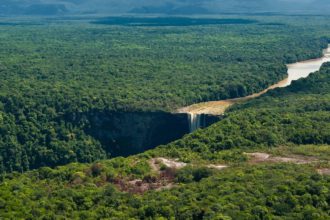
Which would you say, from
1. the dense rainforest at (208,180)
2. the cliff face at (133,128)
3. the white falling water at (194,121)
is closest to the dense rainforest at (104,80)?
the cliff face at (133,128)

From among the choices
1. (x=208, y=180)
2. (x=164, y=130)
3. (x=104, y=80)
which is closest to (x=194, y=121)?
(x=164, y=130)

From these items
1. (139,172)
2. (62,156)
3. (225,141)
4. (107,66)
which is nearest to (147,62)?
(107,66)

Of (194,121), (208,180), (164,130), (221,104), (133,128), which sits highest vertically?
(208,180)

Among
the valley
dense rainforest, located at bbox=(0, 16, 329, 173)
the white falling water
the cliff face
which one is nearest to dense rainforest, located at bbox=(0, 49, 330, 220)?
the valley

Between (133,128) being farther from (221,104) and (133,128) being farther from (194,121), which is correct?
(221,104)

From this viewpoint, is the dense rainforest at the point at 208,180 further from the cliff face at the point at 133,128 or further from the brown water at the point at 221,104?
the brown water at the point at 221,104

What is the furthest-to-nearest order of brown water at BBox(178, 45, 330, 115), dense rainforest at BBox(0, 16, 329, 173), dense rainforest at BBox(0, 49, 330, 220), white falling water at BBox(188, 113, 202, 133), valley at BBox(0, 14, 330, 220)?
brown water at BBox(178, 45, 330, 115) < white falling water at BBox(188, 113, 202, 133) < dense rainforest at BBox(0, 16, 329, 173) < valley at BBox(0, 14, 330, 220) < dense rainforest at BBox(0, 49, 330, 220)

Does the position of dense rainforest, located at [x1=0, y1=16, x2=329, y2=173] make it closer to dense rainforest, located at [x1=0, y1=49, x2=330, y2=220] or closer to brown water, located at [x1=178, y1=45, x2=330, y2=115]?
brown water, located at [x1=178, y1=45, x2=330, y2=115]
